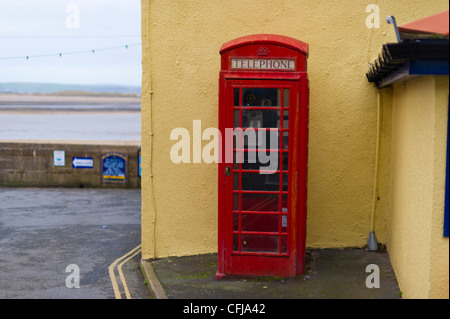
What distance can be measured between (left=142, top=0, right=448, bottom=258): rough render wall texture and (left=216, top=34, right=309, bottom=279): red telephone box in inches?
51.9

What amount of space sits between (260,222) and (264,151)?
2.95 ft

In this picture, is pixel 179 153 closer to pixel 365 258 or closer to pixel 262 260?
pixel 262 260

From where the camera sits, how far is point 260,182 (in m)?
7.33

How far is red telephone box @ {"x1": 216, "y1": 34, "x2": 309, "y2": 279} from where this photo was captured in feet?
23.5

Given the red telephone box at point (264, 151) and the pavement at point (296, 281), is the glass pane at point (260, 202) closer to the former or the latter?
the red telephone box at point (264, 151)

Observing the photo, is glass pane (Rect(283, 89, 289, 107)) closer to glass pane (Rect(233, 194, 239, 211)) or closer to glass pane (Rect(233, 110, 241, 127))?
glass pane (Rect(233, 110, 241, 127))

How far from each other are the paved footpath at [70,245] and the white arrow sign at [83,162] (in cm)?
104

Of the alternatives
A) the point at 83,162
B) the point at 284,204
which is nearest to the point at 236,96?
the point at 284,204

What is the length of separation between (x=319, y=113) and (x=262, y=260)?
241 centimetres

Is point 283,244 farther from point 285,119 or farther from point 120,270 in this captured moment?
point 120,270

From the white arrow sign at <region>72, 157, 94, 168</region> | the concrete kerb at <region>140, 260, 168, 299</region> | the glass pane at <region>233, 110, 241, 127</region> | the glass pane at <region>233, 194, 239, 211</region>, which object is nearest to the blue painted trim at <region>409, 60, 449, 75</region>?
the glass pane at <region>233, 110, 241, 127</region>

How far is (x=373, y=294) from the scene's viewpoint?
673cm

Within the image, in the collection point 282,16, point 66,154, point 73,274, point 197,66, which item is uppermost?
point 282,16
